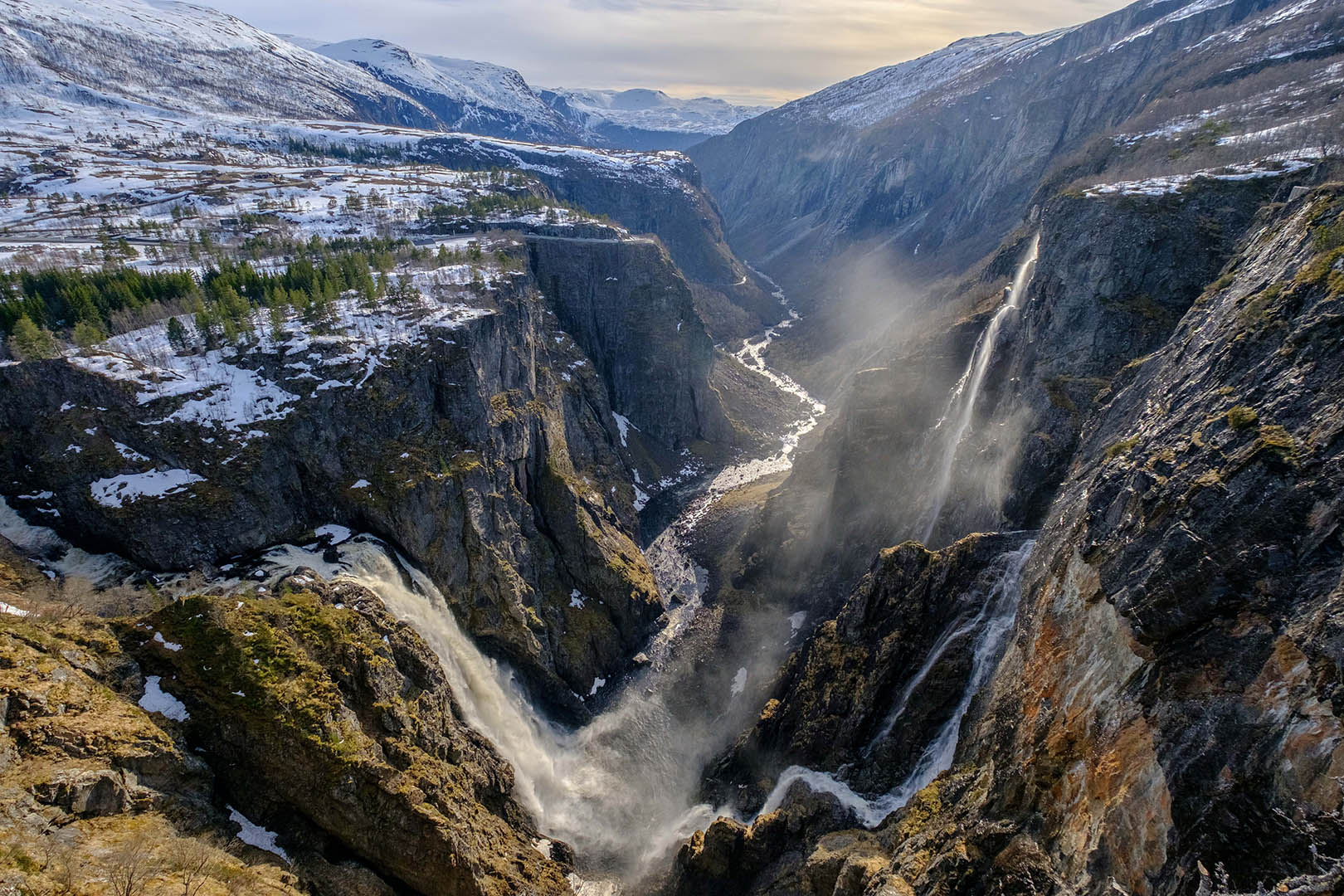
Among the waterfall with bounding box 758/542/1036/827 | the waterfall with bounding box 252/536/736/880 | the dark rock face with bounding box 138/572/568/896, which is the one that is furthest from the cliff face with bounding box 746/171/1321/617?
the dark rock face with bounding box 138/572/568/896

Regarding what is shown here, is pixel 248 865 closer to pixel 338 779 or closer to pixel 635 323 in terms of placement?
pixel 338 779

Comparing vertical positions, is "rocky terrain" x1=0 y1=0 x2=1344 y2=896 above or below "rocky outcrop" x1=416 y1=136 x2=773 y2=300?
below

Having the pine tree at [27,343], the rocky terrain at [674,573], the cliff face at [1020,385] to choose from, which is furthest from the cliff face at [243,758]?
the cliff face at [1020,385]

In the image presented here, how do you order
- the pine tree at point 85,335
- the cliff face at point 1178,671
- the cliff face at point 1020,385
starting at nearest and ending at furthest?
1. the cliff face at point 1178,671
2. the pine tree at point 85,335
3. the cliff face at point 1020,385

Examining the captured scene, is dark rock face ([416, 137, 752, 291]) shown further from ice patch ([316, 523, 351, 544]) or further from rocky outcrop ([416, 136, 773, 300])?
ice patch ([316, 523, 351, 544])

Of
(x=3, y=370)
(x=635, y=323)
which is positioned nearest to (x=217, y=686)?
(x=3, y=370)

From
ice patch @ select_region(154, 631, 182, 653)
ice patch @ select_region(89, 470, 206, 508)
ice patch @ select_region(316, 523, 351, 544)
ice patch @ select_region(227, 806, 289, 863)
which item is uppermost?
ice patch @ select_region(89, 470, 206, 508)

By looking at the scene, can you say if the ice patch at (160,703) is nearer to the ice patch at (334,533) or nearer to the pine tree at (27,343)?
the ice patch at (334,533)
